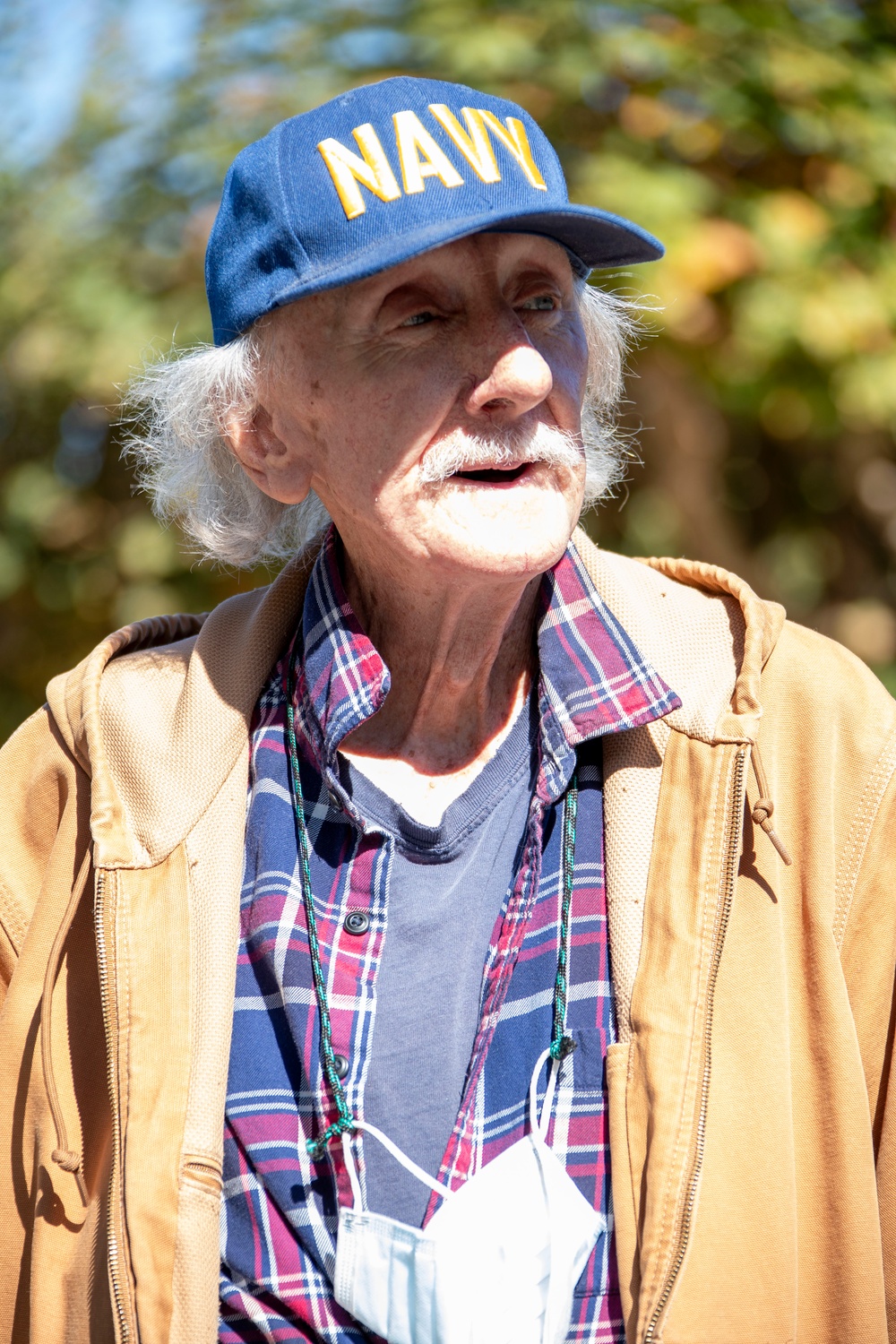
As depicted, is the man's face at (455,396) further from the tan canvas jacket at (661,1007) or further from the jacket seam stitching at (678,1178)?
the jacket seam stitching at (678,1178)

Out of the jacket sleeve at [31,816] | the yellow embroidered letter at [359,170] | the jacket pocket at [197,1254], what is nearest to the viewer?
the jacket pocket at [197,1254]

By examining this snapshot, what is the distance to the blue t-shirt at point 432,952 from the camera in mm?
1612

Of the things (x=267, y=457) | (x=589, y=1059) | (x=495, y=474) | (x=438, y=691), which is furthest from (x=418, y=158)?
(x=589, y=1059)

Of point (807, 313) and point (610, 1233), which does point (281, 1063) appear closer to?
point (610, 1233)

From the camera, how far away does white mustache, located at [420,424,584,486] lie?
5.57 feet

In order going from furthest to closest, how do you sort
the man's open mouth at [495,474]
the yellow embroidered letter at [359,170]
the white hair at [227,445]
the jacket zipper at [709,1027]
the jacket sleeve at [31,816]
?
1. the white hair at [227,445]
2. the jacket sleeve at [31,816]
3. the man's open mouth at [495,474]
4. the yellow embroidered letter at [359,170]
5. the jacket zipper at [709,1027]

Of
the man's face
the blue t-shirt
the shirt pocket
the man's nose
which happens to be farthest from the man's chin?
the shirt pocket

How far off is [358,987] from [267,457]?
84cm

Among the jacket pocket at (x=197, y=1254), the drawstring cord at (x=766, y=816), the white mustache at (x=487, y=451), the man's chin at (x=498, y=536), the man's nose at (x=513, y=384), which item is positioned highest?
the man's nose at (x=513, y=384)

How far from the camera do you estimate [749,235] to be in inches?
122

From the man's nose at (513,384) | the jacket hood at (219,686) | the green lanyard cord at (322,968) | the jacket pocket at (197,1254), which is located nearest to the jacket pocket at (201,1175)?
the jacket pocket at (197,1254)

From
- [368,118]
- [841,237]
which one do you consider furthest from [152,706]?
[841,237]

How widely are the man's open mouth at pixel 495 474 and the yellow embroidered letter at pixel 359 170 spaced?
1.23ft

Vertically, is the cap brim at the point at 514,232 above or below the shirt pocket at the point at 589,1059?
above
